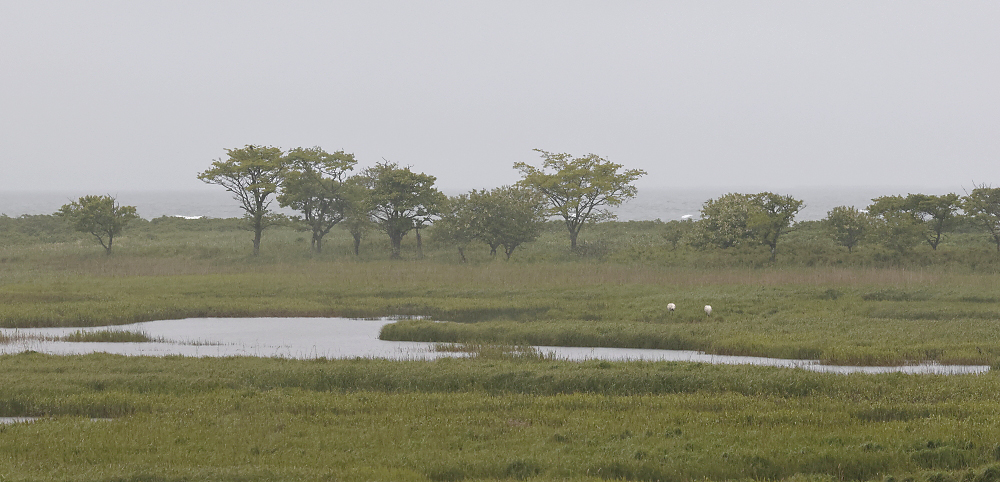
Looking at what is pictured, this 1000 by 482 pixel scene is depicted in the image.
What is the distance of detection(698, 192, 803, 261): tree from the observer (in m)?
50.1

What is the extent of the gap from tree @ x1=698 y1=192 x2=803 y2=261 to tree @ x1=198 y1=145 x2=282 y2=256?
33753 mm

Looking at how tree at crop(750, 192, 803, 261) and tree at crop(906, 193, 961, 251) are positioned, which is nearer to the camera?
tree at crop(750, 192, 803, 261)

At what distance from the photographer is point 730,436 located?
529 inches

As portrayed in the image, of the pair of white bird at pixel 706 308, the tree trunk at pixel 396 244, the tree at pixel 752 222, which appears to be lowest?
the pair of white bird at pixel 706 308

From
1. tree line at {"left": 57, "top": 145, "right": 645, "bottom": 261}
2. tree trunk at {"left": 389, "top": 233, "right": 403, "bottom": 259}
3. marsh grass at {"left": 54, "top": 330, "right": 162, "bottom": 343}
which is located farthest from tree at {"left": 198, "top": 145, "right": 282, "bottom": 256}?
marsh grass at {"left": 54, "top": 330, "right": 162, "bottom": 343}

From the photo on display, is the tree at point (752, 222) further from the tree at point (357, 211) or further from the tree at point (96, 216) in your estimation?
the tree at point (96, 216)

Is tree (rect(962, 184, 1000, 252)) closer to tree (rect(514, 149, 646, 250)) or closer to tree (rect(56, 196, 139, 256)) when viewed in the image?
tree (rect(514, 149, 646, 250))

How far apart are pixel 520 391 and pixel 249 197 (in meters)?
49.3

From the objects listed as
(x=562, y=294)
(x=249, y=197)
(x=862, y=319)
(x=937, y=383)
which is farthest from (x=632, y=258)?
(x=937, y=383)

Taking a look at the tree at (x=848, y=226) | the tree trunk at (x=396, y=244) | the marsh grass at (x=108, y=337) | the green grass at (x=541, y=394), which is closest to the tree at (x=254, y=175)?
the tree trunk at (x=396, y=244)

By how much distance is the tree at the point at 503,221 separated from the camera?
55.5 m

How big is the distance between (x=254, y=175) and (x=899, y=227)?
47.5 m

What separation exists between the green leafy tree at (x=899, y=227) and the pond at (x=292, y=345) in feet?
101

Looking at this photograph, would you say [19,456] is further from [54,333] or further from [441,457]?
[54,333]
